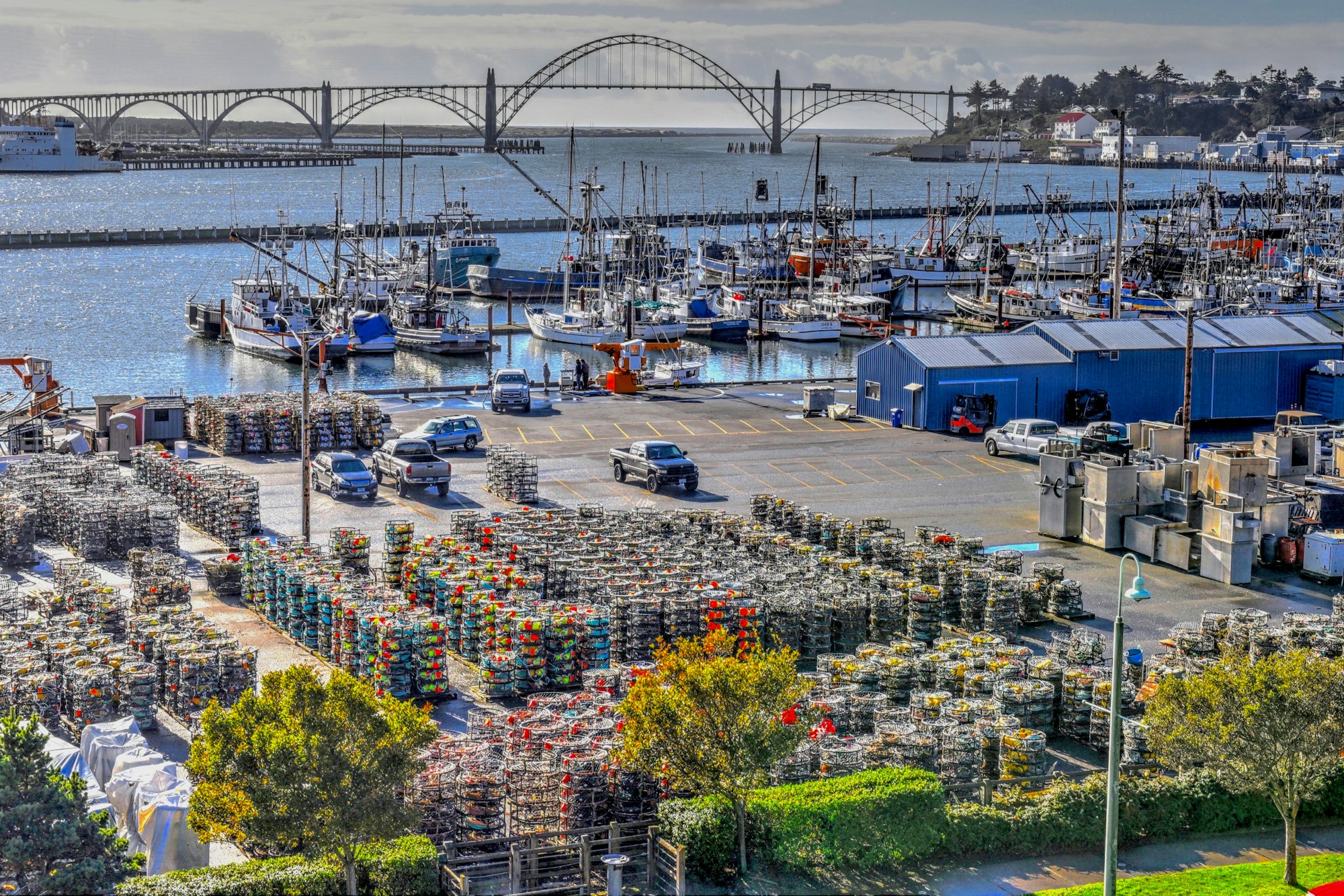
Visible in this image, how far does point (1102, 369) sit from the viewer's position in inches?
2537

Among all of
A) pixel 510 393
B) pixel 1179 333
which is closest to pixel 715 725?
pixel 510 393

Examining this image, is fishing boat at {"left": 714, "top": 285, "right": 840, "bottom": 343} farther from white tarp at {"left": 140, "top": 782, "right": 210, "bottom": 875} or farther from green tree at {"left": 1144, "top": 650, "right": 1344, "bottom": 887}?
white tarp at {"left": 140, "top": 782, "right": 210, "bottom": 875}

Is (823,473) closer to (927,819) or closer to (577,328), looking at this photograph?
(927,819)

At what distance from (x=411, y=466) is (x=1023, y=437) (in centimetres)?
2105

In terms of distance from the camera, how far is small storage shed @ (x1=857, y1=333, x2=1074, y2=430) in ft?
203

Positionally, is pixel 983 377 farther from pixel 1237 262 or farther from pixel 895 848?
pixel 1237 262

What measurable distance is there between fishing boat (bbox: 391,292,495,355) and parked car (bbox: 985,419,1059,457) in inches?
1749

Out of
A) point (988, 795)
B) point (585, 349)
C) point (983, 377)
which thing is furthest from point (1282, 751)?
point (585, 349)

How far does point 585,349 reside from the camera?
103438 millimetres

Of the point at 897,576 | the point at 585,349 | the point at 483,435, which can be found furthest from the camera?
the point at 585,349

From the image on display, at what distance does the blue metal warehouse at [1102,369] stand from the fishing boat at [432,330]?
38086mm

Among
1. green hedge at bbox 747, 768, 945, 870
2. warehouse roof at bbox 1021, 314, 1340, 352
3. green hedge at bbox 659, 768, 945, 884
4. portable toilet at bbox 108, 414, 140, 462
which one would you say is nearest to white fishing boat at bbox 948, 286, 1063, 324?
warehouse roof at bbox 1021, 314, 1340, 352

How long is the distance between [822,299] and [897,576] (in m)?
73.4

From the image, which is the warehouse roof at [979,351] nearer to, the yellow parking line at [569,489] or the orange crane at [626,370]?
the orange crane at [626,370]
